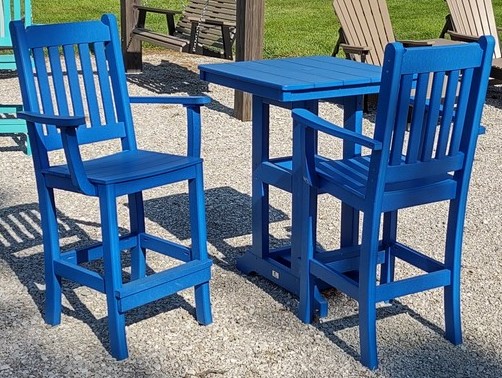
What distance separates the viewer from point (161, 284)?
341 cm

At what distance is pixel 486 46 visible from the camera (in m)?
3.11

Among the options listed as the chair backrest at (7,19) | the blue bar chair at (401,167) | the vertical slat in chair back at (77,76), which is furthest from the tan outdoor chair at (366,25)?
the blue bar chair at (401,167)

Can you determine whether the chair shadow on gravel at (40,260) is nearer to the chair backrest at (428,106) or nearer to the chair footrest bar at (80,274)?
the chair footrest bar at (80,274)

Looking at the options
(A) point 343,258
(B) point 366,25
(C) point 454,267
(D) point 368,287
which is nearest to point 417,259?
(C) point 454,267

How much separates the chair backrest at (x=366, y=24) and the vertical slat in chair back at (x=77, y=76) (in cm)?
407

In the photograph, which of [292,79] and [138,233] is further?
[138,233]

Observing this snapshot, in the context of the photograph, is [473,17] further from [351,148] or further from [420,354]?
[420,354]

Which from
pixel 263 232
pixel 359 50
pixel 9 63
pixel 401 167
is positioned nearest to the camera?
pixel 401 167

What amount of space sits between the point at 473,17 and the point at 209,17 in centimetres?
248

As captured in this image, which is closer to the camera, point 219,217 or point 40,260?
point 40,260

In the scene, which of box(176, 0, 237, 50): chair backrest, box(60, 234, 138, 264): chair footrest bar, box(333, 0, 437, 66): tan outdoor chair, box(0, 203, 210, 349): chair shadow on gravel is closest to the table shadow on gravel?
box(0, 203, 210, 349): chair shadow on gravel

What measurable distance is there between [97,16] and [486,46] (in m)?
10.5

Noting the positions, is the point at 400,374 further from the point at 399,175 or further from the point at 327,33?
the point at 327,33

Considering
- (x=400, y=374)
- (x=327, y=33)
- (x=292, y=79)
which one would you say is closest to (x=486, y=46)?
(x=292, y=79)
